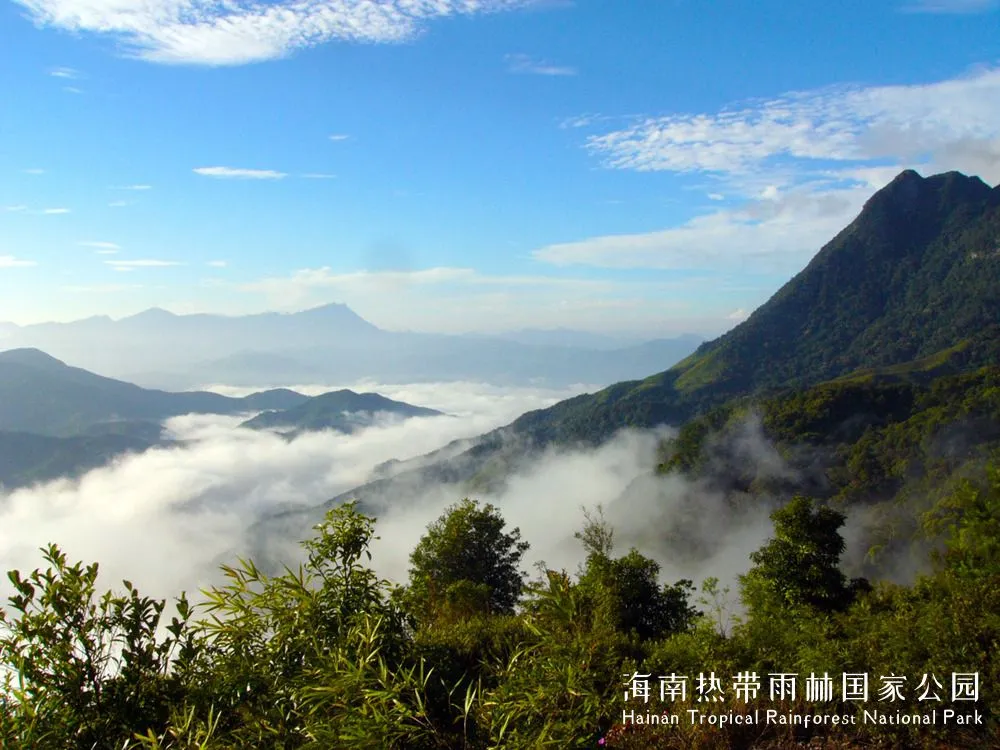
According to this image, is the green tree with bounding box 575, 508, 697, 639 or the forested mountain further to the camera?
the green tree with bounding box 575, 508, 697, 639

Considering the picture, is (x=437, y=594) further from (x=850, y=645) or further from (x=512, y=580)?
(x=850, y=645)

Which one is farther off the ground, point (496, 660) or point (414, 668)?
point (414, 668)

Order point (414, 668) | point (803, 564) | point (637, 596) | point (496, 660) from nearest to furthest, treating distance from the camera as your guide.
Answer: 1. point (414, 668)
2. point (496, 660)
3. point (637, 596)
4. point (803, 564)

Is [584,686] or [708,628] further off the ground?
[584,686]

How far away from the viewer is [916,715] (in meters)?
8.91

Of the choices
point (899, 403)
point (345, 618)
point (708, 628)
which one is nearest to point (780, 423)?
point (899, 403)

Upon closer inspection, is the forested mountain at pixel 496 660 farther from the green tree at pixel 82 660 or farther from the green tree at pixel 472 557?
the green tree at pixel 472 557

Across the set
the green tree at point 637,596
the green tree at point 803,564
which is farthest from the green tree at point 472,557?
the green tree at point 803,564

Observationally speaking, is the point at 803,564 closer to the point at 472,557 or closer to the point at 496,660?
the point at 472,557

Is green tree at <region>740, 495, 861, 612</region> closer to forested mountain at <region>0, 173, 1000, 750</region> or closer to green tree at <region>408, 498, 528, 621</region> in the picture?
forested mountain at <region>0, 173, 1000, 750</region>

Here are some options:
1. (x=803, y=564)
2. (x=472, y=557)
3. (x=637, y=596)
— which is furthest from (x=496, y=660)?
(x=472, y=557)

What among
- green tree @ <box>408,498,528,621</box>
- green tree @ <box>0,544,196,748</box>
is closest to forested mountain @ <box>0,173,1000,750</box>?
green tree @ <box>0,544,196,748</box>

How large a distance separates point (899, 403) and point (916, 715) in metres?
129

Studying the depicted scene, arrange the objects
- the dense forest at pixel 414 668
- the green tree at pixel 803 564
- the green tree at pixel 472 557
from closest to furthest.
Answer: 1. the dense forest at pixel 414 668
2. the green tree at pixel 803 564
3. the green tree at pixel 472 557
